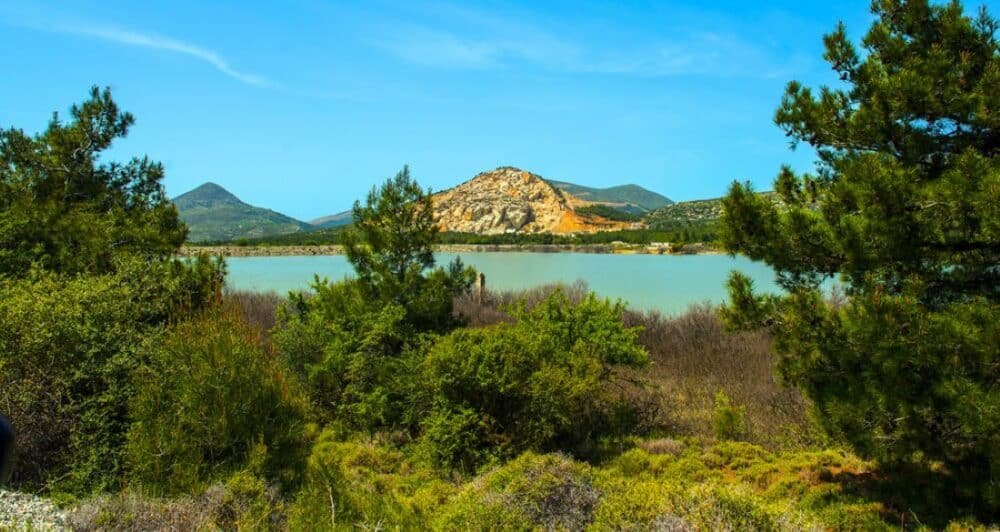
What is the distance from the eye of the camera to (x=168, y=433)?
5.81 metres

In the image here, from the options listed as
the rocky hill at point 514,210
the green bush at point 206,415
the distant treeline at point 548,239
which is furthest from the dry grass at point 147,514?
the rocky hill at point 514,210

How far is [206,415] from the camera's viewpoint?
5.88 meters

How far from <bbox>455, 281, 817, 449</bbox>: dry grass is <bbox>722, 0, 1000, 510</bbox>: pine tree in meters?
1.16

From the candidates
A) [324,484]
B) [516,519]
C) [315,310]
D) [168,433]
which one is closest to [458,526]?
[516,519]

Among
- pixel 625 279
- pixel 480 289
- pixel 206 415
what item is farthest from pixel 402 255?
pixel 625 279

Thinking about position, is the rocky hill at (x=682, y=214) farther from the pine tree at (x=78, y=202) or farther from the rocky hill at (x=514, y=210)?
the pine tree at (x=78, y=202)

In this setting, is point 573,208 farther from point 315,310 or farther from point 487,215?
point 315,310

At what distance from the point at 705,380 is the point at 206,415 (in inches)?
358

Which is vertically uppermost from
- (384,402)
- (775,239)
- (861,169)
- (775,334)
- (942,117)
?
(942,117)

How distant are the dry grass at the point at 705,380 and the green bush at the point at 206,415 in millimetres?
4738

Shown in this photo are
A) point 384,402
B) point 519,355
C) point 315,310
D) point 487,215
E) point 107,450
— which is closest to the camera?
point 107,450

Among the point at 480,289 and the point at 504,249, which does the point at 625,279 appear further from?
the point at 504,249

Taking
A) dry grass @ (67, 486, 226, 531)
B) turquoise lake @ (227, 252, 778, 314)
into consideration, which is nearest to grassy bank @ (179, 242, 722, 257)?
turquoise lake @ (227, 252, 778, 314)

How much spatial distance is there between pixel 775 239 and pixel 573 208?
122 meters
